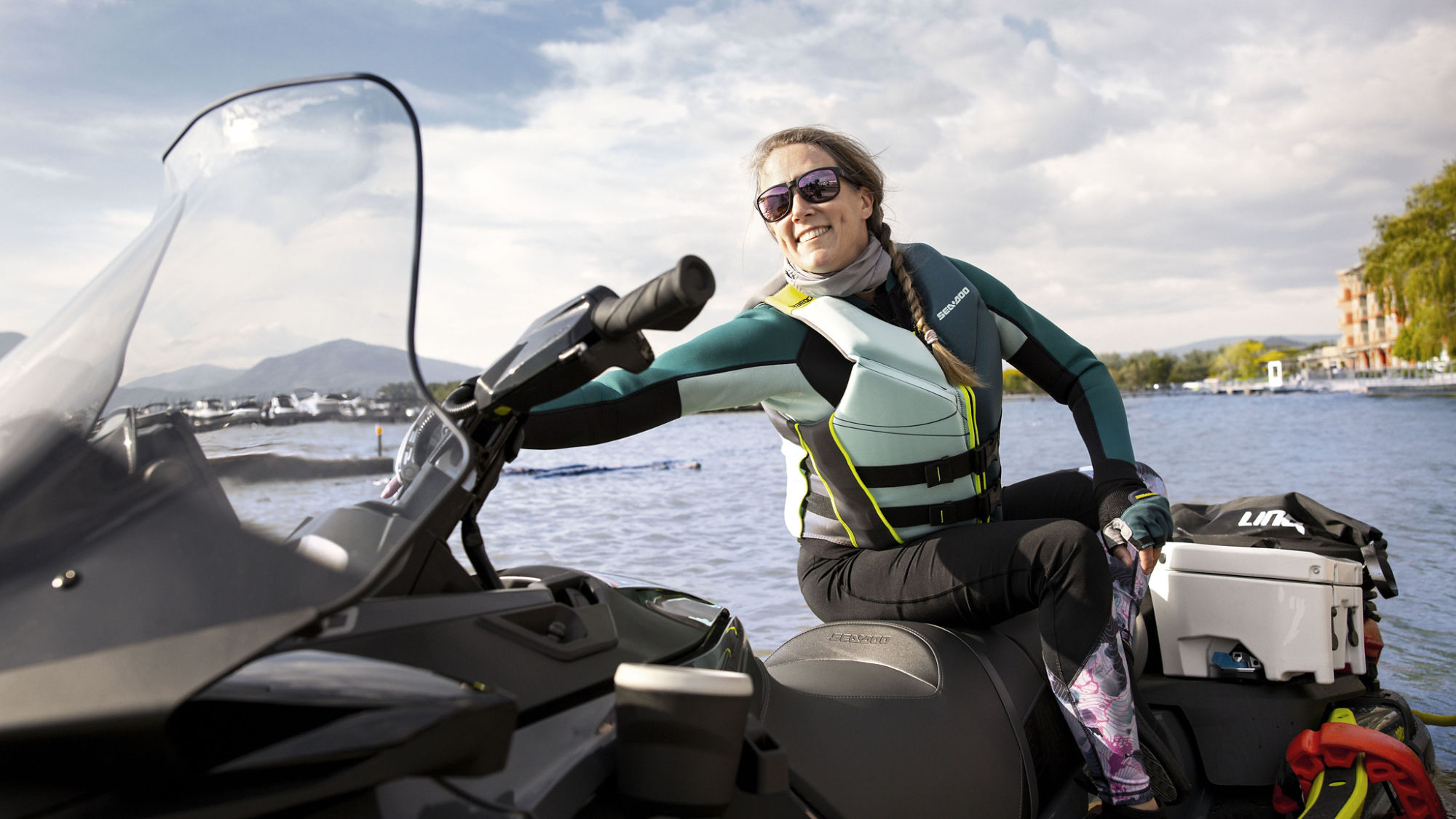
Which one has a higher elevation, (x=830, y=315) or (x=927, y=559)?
(x=830, y=315)

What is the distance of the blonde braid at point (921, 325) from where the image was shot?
213 centimetres

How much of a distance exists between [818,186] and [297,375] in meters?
1.65

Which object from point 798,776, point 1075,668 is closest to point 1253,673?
point 1075,668

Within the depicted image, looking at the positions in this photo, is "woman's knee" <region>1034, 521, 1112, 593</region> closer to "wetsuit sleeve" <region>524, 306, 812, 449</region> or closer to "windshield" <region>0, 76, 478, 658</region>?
"wetsuit sleeve" <region>524, 306, 812, 449</region>

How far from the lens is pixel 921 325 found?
2.21 metres

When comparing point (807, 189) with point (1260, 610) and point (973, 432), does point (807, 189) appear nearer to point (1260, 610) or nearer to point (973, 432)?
point (973, 432)

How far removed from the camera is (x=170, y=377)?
0.90 m

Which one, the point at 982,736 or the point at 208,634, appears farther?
the point at 982,736

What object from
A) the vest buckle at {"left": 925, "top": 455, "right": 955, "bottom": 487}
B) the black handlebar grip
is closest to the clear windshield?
the black handlebar grip

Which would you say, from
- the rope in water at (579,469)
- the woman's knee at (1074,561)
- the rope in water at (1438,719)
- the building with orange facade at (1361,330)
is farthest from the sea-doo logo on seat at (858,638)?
the building with orange facade at (1361,330)

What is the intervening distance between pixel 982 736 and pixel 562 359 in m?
1.00

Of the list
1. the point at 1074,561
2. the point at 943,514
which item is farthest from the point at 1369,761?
the point at 943,514

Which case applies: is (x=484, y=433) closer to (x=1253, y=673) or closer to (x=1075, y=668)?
(x=1075, y=668)

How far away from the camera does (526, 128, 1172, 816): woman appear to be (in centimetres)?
169
